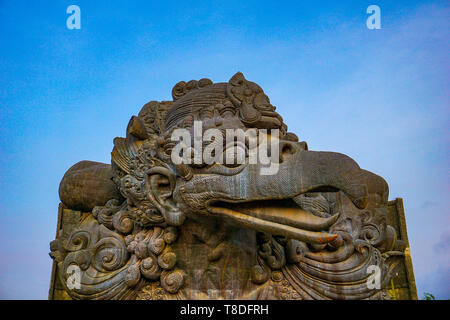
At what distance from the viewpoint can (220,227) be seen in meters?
3.83

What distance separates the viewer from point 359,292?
13.4 ft

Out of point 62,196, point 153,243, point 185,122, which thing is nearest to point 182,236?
point 153,243

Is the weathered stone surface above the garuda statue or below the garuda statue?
above

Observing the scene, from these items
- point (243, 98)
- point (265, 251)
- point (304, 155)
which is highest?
point (243, 98)

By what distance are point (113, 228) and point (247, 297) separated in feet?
5.46

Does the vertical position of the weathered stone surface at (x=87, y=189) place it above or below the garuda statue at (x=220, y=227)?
above

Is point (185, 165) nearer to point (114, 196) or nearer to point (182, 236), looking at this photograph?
point (182, 236)

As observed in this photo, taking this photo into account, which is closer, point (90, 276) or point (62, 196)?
point (90, 276)

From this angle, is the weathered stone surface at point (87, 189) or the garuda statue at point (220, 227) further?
the weathered stone surface at point (87, 189)

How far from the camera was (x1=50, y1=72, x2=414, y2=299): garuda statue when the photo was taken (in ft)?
10.7

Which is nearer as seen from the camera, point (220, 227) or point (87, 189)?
point (220, 227)

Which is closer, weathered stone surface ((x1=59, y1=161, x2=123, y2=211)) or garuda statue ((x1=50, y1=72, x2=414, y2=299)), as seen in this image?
garuda statue ((x1=50, y1=72, x2=414, y2=299))

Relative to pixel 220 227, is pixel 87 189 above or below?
above

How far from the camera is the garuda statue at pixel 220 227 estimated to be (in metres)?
3.26
